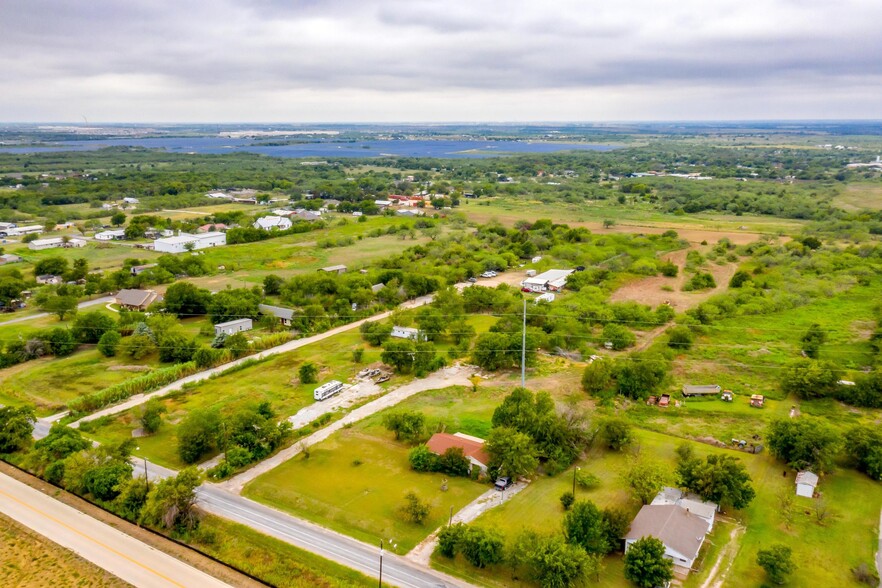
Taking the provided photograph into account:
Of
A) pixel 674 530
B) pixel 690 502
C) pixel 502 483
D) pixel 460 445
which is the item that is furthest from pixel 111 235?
pixel 674 530

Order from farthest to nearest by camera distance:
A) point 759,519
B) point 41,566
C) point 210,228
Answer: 1. point 210,228
2. point 759,519
3. point 41,566

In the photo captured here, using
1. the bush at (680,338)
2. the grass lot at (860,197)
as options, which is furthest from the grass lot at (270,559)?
the grass lot at (860,197)

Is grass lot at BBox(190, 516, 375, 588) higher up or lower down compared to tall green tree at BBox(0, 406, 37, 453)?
lower down

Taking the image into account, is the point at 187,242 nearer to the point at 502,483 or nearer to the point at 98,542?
the point at 98,542

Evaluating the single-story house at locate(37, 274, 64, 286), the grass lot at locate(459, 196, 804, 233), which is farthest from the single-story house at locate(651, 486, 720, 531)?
the grass lot at locate(459, 196, 804, 233)

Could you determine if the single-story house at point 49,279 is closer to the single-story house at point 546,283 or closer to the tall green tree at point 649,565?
the single-story house at point 546,283

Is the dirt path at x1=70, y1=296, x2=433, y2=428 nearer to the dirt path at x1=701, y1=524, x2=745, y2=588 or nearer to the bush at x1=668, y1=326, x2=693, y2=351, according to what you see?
the bush at x1=668, y1=326, x2=693, y2=351
